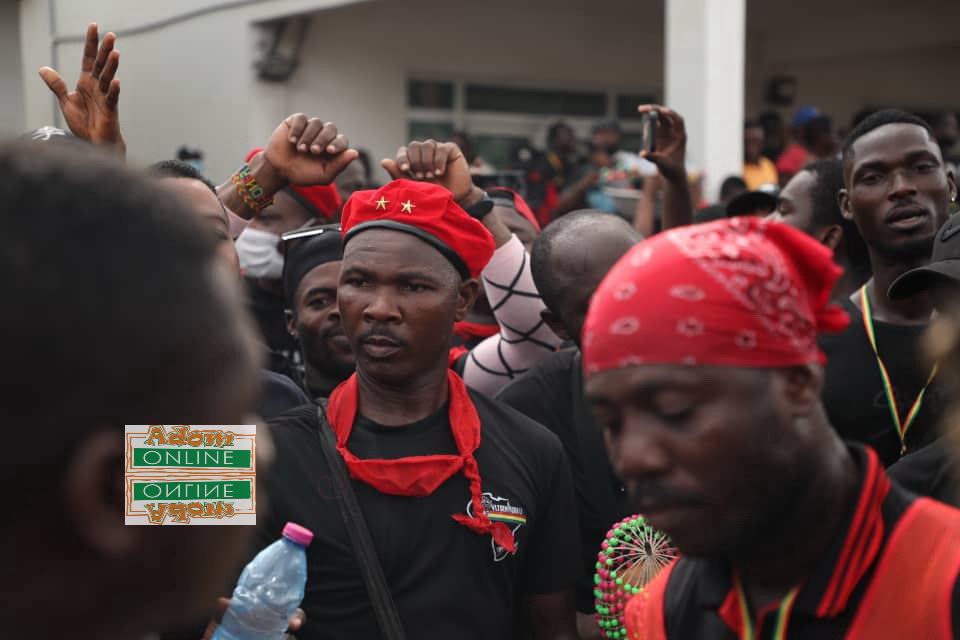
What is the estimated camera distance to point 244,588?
99.0 inches

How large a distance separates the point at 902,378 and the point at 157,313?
2.44 m

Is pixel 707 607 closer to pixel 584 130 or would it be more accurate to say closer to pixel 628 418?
pixel 628 418

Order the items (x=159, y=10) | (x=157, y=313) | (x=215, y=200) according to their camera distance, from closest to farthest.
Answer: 1. (x=157, y=313)
2. (x=215, y=200)
3. (x=159, y=10)

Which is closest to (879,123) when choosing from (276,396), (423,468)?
(423,468)

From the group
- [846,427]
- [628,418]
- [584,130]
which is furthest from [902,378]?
[584,130]

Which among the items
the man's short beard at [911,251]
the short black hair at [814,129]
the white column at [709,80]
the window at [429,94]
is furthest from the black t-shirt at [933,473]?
the window at [429,94]

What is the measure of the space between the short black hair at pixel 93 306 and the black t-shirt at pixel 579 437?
2.25 m

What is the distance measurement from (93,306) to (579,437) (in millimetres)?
2441

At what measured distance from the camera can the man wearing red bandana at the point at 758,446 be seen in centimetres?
163

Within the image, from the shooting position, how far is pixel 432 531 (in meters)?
2.67

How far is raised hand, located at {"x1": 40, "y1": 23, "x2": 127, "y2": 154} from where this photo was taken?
134 inches

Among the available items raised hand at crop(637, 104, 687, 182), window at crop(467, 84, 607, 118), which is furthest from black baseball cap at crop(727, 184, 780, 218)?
window at crop(467, 84, 607, 118)

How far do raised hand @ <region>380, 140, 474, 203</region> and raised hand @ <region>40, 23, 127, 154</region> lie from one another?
847 mm

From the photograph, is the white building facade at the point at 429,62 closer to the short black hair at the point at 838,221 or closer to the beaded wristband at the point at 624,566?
the short black hair at the point at 838,221
